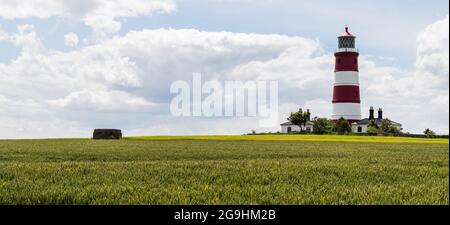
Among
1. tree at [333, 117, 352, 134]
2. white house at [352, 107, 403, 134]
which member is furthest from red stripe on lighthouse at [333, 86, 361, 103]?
white house at [352, 107, 403, 134]

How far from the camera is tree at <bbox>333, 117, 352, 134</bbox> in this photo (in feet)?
327

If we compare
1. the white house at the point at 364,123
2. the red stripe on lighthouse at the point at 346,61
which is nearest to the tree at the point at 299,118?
the white house at the point at 364,123

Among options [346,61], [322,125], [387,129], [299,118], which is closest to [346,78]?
[346,61]

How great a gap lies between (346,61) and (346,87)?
211 inches

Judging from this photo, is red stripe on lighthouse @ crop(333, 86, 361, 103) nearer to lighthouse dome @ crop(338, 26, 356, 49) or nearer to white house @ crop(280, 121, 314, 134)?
lighthouse dome @ crop(338, 26, 356, 49)

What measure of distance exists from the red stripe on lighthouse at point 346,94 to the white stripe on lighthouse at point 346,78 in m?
0.72

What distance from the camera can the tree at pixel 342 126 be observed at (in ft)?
327

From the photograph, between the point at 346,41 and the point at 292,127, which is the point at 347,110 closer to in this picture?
the point at 346,41

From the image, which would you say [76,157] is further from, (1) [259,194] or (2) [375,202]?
(2) [375,202]

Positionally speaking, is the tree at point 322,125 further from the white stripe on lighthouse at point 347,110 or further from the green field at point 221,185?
the green field at point 221,185

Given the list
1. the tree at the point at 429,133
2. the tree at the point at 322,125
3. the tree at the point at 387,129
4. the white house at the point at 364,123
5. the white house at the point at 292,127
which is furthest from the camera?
the white house at the point at 292,127

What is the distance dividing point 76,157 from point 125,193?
621 inches
